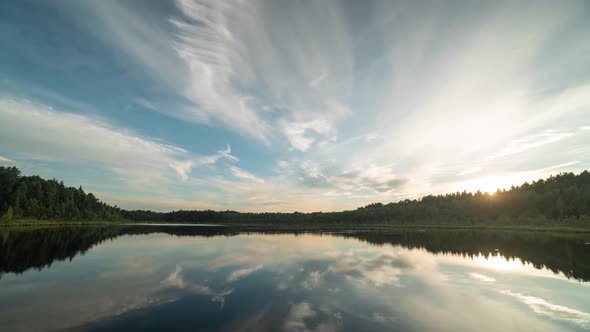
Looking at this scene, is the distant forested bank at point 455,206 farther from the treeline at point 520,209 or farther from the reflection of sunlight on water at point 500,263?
the reflection of sunlight on water at point 500,263

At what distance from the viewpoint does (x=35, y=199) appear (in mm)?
98250

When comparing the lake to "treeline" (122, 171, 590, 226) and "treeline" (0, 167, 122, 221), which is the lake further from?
"treeline" (122, 171, 590, 226)

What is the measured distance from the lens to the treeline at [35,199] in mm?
88688

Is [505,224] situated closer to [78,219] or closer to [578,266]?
[578,266]

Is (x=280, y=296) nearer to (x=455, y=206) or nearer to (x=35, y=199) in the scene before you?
(x=35, y=199)

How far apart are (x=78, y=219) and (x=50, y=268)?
13016 cm

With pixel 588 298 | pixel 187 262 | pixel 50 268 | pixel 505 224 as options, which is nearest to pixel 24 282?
pixel 50 268

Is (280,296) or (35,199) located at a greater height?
(35,199)

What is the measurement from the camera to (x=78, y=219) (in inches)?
4850

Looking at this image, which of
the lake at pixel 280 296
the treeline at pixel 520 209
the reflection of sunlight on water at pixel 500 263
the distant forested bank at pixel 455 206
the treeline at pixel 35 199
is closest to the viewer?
the lake at pixel 280 296

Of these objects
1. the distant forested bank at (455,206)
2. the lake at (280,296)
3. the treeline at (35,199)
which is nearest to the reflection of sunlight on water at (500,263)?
the lake at (280,296)

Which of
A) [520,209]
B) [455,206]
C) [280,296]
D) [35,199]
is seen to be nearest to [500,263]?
[280,296]

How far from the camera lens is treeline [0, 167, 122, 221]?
88.7 metres

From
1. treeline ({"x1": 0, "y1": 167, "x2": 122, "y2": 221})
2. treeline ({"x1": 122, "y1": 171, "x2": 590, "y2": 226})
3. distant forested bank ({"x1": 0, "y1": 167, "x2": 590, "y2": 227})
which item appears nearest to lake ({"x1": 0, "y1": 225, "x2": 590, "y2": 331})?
treeline ({"x1": 0, "y1": 167, "x2": 122, "y2": 221})
